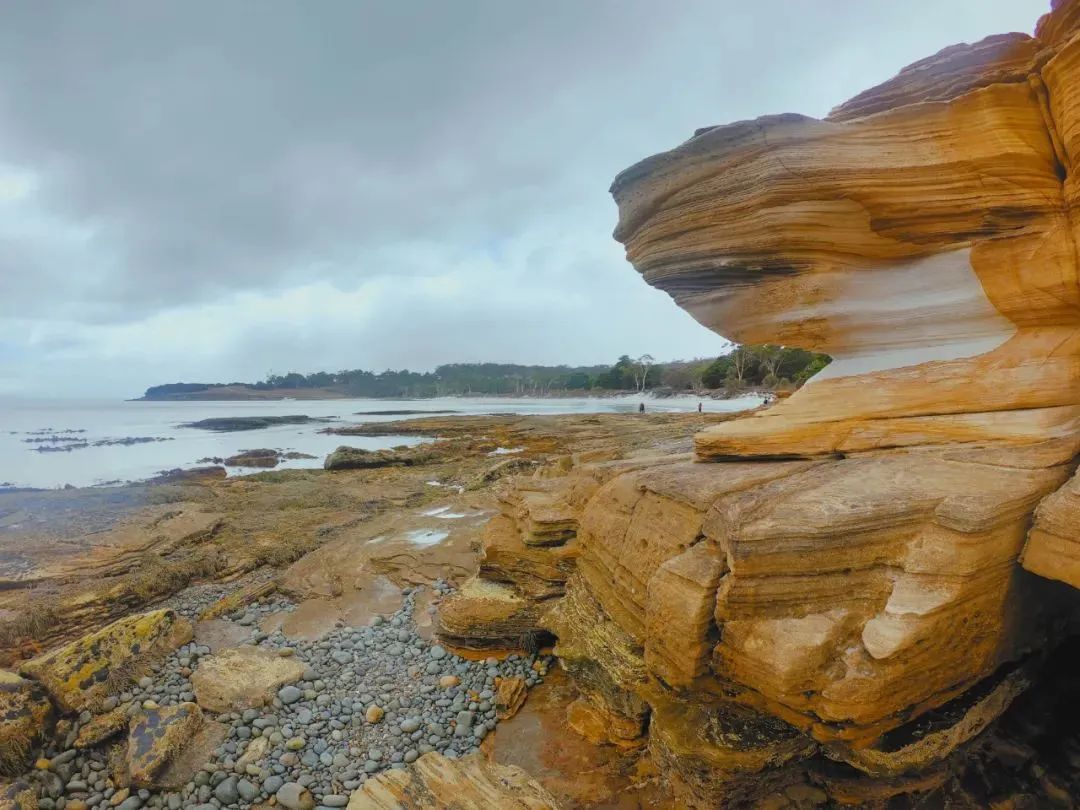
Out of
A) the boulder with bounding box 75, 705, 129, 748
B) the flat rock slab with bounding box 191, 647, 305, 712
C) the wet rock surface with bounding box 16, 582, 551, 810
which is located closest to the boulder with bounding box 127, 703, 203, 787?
the wet rock surface with bounding box 16, 582, 551, 810

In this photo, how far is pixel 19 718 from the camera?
5605 mm

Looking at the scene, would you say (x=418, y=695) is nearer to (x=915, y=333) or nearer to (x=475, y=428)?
(x=915, y=333)

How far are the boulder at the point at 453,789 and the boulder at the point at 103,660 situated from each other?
410 centimetres

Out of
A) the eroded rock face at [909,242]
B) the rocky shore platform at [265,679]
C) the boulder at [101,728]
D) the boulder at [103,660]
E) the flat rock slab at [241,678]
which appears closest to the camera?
the eroded rock face at [909,242]

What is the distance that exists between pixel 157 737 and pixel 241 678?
3.85ft

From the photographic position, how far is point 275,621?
8.88m

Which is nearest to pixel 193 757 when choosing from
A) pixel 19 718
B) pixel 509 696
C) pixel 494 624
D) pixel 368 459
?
pixel 19 718

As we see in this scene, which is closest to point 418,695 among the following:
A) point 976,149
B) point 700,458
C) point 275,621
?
point 275,621

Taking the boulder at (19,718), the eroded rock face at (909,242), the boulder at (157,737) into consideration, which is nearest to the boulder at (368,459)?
the boulder at (19,718)

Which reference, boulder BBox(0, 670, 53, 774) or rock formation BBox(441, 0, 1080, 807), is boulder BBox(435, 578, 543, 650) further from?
boulder BBox(0, 670, 53, 774)

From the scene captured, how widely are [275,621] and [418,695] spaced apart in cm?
356

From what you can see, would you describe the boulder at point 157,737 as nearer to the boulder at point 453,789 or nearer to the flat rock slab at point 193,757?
the flat rock slab at point 193,757

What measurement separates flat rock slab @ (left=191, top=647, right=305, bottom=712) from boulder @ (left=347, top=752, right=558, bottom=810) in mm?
2609

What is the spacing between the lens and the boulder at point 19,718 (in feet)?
17.7
